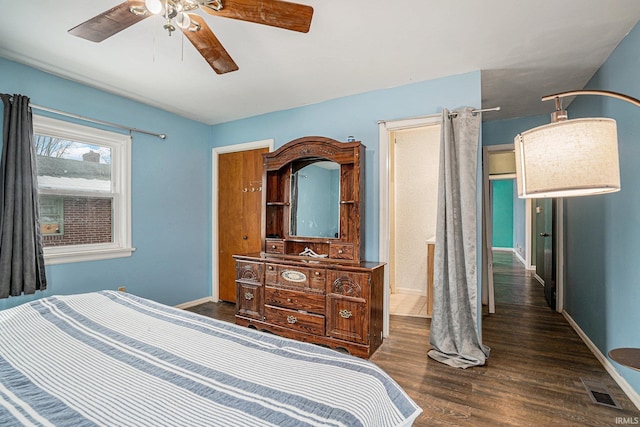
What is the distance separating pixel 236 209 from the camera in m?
4.19

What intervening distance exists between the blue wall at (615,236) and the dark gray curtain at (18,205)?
453 cm

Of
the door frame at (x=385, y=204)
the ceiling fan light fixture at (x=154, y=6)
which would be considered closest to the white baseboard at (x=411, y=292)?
the door frame at (x=385, y=204)

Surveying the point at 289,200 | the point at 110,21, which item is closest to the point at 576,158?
the point at 110,21

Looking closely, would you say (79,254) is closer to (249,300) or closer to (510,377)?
(249,300)

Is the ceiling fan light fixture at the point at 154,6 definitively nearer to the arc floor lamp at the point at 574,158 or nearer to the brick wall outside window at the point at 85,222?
the arc floor lamp at the point at 574,158

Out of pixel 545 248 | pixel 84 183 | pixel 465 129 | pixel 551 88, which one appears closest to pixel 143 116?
pixel 84 183

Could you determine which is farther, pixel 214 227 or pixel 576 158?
pixel 214 227

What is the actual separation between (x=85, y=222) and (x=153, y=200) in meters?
0.71

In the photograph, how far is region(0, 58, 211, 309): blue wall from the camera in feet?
9.07

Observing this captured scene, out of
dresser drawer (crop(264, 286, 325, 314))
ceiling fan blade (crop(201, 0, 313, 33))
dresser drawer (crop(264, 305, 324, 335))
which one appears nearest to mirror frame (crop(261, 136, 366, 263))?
dresser drawer (crop(264, 286, 325, 314))

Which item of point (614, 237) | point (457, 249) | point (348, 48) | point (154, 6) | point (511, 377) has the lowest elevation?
point (511, 377)

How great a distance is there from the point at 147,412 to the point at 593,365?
10.7ft

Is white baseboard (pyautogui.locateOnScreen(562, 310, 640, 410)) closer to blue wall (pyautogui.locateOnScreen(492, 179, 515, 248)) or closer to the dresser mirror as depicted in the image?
the dresser mirror

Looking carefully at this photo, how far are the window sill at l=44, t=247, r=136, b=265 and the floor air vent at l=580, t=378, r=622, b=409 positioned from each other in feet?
14.1
